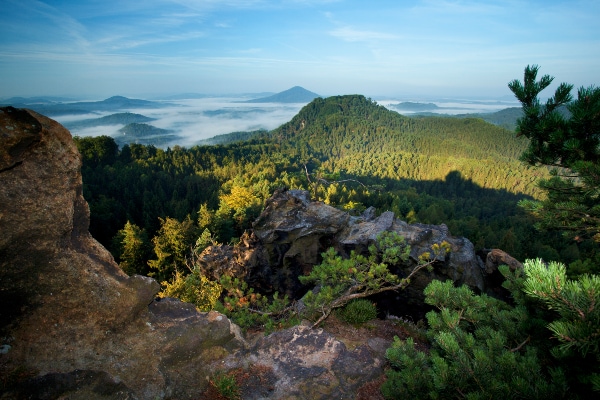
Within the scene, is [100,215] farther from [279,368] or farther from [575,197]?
[575,197]

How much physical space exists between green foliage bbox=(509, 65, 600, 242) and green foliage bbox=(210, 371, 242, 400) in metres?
8.35

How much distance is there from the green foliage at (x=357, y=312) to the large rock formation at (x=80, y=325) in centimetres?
252

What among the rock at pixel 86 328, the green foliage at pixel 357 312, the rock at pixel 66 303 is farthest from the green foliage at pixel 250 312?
the rock at pixel 66 303

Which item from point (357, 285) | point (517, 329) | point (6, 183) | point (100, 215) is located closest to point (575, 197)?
point (517, 329)

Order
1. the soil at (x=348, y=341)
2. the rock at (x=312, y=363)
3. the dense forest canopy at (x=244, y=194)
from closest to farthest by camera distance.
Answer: the soil at (x=348, y=341) → the rock at (x=312, y=363) → the dense forest canopy at (x=244, y=194)

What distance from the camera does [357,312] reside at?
1055cm

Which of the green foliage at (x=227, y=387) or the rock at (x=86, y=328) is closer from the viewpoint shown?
the rock at (x=86, y=328)

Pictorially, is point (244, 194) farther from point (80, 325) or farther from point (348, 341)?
point (80, 325)

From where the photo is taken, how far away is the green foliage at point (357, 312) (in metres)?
10.4

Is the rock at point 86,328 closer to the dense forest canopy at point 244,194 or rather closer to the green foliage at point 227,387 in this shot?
the green foliage at point 227,387

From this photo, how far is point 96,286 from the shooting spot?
6.55m

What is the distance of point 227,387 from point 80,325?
3.36m

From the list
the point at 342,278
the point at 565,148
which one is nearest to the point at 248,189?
the point at 342,278

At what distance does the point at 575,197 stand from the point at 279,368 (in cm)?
865
